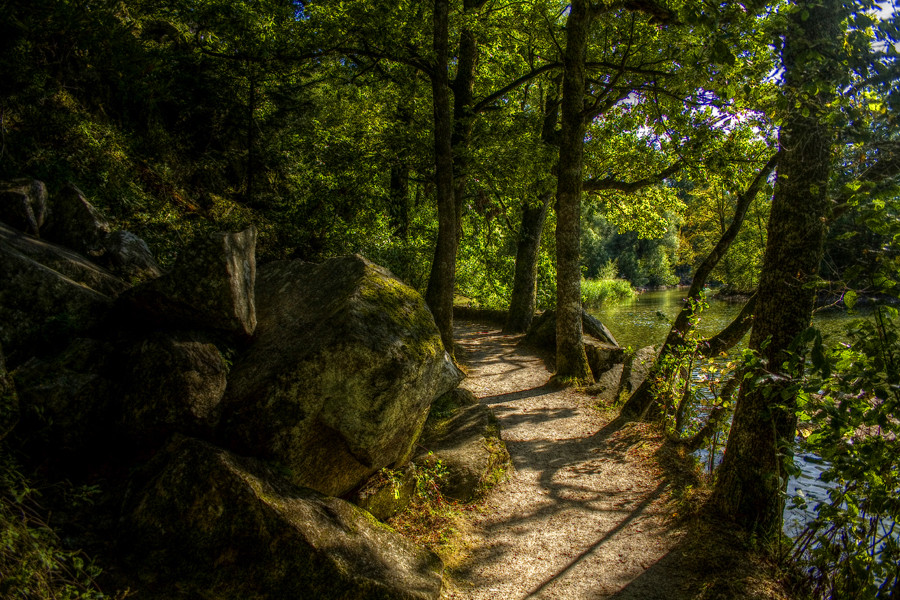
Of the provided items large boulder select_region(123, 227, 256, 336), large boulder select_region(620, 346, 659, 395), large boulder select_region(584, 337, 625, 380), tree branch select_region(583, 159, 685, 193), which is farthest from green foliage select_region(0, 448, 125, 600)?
tree branch select_region(583, 159, 685, 193)

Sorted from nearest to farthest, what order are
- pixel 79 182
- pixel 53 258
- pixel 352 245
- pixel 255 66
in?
1. pixel 53 258
2. pixel 79 182
3. pixel 255 66
4. pixel 352 245

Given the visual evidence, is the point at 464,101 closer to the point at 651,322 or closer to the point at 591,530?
the point at 591,530

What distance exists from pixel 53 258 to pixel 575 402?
8.25m

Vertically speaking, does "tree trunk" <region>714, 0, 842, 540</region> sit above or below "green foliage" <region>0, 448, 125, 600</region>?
above

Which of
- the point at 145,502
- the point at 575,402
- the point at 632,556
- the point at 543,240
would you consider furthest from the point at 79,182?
the point at 543,240

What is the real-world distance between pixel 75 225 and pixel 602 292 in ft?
104

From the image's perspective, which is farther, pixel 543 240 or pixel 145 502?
pixel 543 240

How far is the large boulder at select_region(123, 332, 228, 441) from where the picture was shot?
12.6ft

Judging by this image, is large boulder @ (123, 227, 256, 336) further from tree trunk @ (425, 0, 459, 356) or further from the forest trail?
tree trunk @ (425, 0, 459, 356)

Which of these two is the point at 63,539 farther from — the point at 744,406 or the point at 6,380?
the point at 744,406

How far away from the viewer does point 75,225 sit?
16.3 ft

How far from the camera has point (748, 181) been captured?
10.7 metres

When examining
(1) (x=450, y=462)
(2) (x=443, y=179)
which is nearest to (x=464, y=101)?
(2) (x=443, y=179)

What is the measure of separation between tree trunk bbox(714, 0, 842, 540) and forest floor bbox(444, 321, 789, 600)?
0.44 meters
